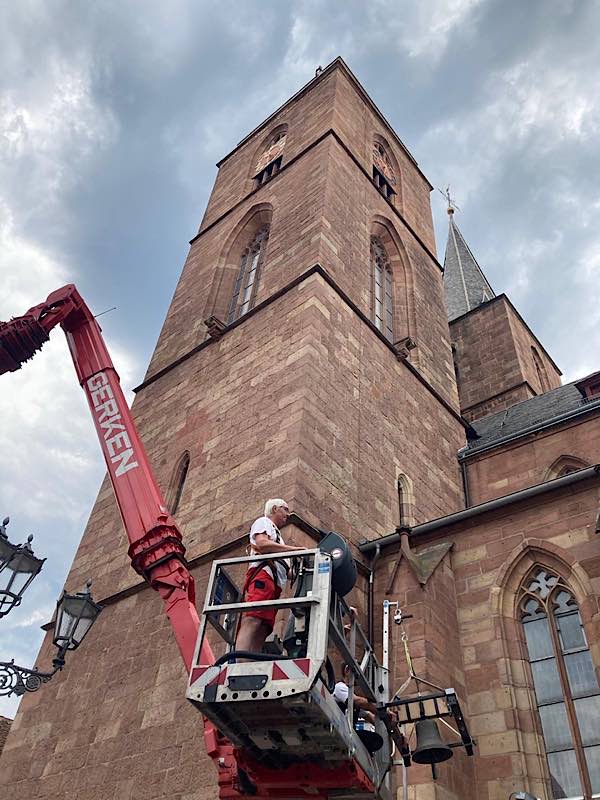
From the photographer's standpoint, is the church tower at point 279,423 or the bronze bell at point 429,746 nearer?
the bronze bell at point 429,746

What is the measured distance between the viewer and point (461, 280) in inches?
1168

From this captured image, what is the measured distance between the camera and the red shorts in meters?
4.29

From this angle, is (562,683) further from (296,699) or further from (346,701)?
(296,699)

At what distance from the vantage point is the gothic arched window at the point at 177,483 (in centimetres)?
1059

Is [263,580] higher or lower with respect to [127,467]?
lower

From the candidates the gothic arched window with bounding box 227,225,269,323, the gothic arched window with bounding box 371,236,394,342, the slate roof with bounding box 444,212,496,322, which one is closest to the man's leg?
the gothic arched window with bounding box 371,236,394,342

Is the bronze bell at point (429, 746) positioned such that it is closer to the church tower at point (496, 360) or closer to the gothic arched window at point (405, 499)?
A: the gothic arched window at point (405, 499)

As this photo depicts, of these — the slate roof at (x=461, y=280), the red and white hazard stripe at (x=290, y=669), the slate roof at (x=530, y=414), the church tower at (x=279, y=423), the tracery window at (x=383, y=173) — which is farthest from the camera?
the slate roof at (x=461, y=280)

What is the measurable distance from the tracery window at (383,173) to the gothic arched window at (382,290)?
73.0 inches

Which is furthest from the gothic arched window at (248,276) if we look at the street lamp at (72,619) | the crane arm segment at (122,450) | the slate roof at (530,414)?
the street lamp at (72,619)

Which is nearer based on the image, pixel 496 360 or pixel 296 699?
pixel 296 699

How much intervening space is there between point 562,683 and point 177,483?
230 inches

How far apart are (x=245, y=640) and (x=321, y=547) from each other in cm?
72

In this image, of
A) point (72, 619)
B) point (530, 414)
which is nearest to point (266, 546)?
point (72, 619)
